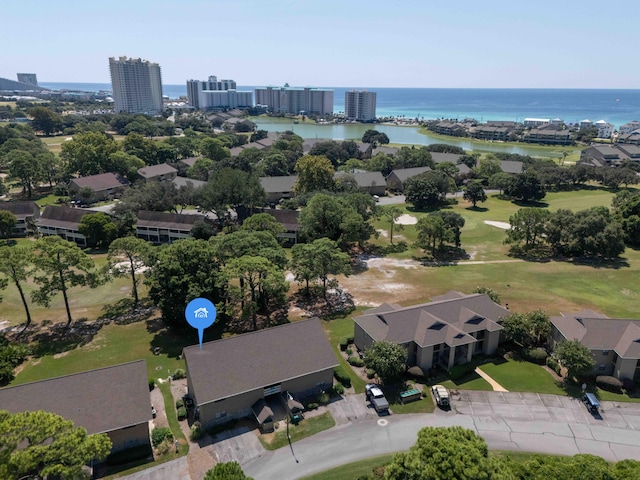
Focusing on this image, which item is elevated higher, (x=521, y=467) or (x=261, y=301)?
(x=521, y=467)

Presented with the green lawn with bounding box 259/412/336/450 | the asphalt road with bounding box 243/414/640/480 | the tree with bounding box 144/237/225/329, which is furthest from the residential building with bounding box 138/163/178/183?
the asphalt road with bounding box 243/414/640/480

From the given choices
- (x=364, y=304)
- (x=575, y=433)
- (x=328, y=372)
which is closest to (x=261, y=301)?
(x=364, y=304)

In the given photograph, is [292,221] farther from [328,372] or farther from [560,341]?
[560,341]

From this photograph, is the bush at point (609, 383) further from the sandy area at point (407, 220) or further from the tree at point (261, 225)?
the sandy area at point (407, 220)

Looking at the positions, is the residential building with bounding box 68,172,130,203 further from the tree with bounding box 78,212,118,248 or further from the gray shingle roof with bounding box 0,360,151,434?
the gray shingle roof with bounding box 0,360,151,434

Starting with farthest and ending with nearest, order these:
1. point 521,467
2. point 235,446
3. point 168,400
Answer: point 168,400
point 235,446
point 521,467

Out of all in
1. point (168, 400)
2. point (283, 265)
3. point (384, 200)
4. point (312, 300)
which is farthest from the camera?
point (384, 200)

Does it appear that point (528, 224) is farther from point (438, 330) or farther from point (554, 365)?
point (438, 330)

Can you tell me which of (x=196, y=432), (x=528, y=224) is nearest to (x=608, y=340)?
(x=528, y=224)
